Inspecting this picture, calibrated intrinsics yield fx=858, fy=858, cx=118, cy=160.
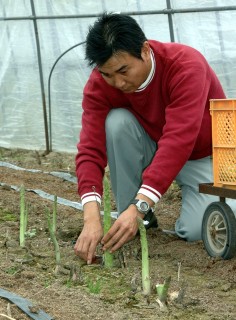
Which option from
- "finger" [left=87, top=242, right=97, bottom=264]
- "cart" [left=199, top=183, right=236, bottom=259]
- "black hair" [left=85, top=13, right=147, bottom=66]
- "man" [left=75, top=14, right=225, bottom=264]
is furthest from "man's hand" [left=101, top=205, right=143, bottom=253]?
"black hair" [left=85, top=13, right=147, bottom=66]

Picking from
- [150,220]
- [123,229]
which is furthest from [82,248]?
[150,220]

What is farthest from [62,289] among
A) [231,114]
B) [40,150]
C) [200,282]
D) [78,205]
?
[40,150]

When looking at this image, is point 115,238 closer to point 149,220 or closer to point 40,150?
point 149,220

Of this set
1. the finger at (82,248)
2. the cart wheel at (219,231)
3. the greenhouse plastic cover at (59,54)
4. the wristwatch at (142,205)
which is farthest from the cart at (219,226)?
the greenhouse plastic cover at (59,54)

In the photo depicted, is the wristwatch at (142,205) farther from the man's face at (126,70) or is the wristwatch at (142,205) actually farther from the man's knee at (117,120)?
the man's knee at (117,120)

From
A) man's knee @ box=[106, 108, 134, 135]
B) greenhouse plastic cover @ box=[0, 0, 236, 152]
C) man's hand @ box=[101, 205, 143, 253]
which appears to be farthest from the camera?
greenhouse plastic cover @ box=[0, 0, 236, 152]

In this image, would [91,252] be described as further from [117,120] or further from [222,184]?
[117,120]

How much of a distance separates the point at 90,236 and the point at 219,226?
0.70 meters

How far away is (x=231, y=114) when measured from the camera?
388 centimetres

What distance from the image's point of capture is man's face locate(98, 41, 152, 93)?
3760mm

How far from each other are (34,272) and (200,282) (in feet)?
2.33

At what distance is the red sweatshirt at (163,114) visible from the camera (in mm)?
3793

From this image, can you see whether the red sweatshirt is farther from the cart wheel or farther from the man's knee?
the cart wheel

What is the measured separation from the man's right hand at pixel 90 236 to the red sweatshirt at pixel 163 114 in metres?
0.12
